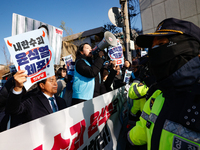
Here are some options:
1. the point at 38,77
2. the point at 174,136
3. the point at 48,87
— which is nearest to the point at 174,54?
the point at 174,136

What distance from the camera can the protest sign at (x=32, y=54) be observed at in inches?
57.6

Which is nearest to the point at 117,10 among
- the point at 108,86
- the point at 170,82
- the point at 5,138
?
the point at 108,86

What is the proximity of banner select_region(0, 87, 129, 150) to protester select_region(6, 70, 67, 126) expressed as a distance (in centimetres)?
49

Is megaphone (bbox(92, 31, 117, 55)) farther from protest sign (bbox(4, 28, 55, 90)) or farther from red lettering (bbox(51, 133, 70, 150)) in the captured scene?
red lettering (bbox(51, 133, 70, 150))

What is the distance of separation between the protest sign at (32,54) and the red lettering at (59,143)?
25.1 inches

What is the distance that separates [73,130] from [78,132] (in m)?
0.09

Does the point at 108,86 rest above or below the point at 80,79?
below

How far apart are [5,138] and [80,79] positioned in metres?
1.62

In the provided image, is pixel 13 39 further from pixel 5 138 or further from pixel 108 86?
pixel 108 86

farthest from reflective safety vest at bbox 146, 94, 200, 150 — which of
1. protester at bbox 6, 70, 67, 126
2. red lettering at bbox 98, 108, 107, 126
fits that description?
protester at bbox 6, 70, 67, 126

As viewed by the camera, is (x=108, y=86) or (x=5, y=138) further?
(x=108, y=86)

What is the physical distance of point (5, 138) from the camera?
0.83m

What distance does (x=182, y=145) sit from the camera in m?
0.81

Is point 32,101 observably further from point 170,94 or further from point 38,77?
point 170,94
